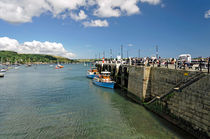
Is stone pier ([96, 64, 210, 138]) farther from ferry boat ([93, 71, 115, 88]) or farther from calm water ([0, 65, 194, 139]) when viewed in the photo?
ferry boat ([93, 71, 115, 88])

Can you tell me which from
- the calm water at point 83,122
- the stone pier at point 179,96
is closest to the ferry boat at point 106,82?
the stone pier at point 179,96

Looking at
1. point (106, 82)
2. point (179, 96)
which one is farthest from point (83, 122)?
point (106, 82)

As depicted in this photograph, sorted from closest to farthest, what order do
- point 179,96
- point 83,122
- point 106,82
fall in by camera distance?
point 179,96 → point 83,122 → point 106,82

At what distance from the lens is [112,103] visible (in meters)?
19.9

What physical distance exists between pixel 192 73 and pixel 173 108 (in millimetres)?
3620

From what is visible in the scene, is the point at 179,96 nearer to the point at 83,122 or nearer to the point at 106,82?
the point at 83,122

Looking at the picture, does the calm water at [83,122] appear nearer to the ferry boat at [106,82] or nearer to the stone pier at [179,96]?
the stone pier at [179,96]

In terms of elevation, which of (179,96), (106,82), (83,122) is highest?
(179,96)

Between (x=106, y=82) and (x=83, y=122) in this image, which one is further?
(x=106, y=82)

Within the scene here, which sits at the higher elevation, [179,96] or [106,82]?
[179,96]

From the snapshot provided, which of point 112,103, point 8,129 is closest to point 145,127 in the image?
point 112,103

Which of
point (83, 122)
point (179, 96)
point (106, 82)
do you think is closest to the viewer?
point (179, 96)

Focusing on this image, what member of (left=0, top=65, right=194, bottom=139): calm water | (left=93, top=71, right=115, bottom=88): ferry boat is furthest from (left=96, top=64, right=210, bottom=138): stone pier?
(left=93, top=71, right=115, bottom=88): ferry boat

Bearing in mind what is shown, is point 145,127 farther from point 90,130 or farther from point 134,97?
point 134,97
